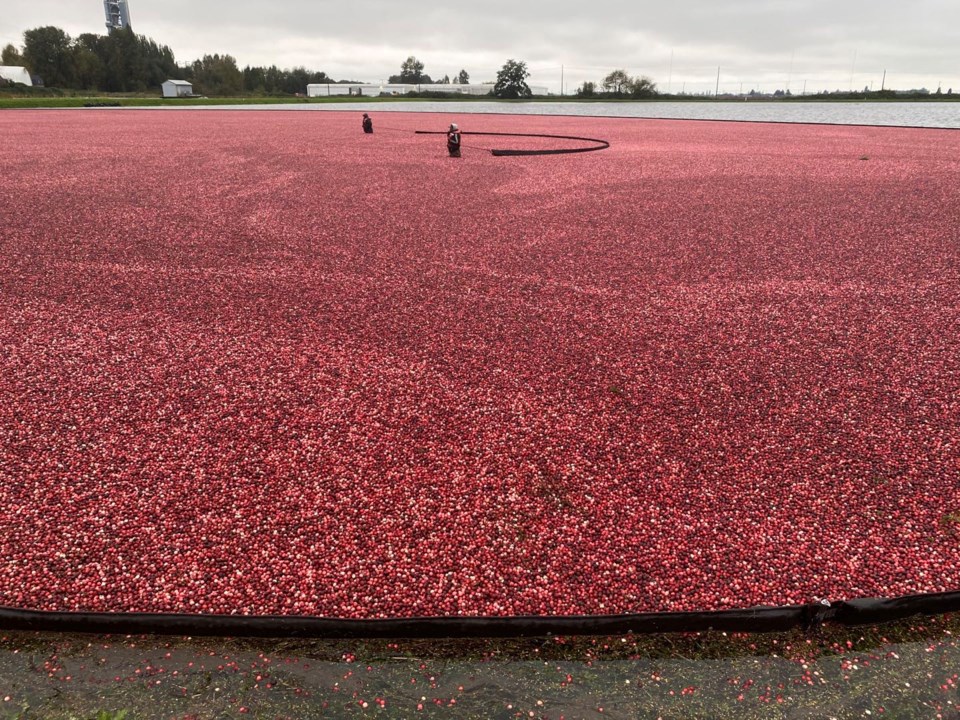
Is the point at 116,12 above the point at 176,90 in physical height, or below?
above

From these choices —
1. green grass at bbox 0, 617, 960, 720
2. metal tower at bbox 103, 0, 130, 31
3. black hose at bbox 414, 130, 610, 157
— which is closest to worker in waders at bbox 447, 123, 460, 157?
black hose at bbox 414, 130, 610, 157

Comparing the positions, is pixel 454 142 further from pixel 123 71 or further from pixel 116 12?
pixel 116 12

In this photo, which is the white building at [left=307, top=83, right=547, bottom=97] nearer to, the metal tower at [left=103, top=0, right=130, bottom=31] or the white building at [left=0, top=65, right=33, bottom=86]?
the white building at [left=0, top=65, right=33, bottom=86]

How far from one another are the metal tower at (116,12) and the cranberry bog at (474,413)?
7852 inches

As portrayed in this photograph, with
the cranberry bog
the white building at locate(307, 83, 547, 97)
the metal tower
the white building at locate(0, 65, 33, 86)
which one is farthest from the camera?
the metal tower

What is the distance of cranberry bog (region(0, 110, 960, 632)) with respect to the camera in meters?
2.80

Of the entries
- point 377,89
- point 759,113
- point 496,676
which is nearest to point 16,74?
point 377,89

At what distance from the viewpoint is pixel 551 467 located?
358 centimetres

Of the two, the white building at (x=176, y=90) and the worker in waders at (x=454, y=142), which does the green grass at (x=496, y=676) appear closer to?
the worker in waders at (x=454, y=142)

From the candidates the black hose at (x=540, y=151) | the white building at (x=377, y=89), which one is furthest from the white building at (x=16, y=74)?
the black hose at (x=540, y=151)

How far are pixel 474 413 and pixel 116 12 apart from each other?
209 metres

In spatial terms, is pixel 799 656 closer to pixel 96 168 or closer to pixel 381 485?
pixel 381 485

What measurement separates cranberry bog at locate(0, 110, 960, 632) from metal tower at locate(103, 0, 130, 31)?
199450mm

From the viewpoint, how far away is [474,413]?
4180mm
